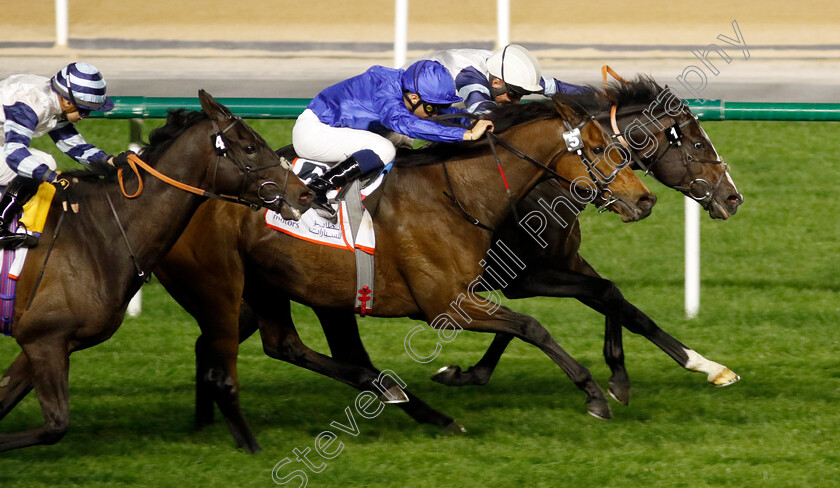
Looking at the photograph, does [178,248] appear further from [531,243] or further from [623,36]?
[623,36]

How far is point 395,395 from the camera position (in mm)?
5371

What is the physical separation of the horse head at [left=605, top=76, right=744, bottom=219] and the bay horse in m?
1.80

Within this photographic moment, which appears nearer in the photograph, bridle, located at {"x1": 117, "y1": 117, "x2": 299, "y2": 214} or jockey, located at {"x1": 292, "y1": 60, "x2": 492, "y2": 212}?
bridle, located at {"x1": 117, "y1": 117, "x2": 299, "y2": 214}

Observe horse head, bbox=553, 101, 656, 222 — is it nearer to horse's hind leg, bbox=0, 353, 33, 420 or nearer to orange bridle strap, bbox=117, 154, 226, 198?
orange bridle strap, bbox=117, 154, 226, 198

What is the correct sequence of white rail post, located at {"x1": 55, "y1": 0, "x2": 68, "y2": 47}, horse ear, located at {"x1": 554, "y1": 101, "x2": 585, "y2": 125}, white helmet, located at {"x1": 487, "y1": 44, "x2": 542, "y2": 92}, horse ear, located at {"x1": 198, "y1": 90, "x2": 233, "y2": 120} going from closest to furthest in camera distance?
horse ear, located at {"x1": 198, "y1": 90, "x2": 233, "y2": 120}
horse ear, located at {"x1": 554, "y1": 101, "x2": 585, "y2": 125}
white helmet, located at {"x1": 487, "y1": 44, "x2": 542, "y2": 92}
white rail post, located at {"x1": 55, "y1": 0, "x2": 68, "y2": 47}

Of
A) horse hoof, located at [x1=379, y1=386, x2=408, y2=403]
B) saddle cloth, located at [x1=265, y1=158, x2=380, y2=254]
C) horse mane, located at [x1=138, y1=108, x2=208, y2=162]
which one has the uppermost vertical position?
horse mane, located at [x1=138, y1=108, x2=208, y2=162]

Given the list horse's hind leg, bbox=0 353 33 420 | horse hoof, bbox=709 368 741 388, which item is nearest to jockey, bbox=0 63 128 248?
horse's hind leg, bbox=0 353 33 420

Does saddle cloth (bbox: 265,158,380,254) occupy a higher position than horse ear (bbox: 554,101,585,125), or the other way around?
horse ear (bbox: 554,101,585,125)

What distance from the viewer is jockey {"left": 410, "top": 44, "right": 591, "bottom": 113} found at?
5566 millimetres

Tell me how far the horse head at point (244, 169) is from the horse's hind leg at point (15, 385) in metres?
1.11

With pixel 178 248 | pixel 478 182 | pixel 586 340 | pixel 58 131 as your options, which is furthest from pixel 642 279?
pixel 58 131

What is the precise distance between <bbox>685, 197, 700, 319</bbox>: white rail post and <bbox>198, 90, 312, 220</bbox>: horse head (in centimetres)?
307

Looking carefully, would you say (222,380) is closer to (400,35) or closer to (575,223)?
(575,223)

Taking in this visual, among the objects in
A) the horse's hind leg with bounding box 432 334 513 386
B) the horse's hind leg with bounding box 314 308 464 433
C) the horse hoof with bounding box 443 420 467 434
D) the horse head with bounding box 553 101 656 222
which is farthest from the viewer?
the horse's hind leg with bounding box 432 334 513 386
